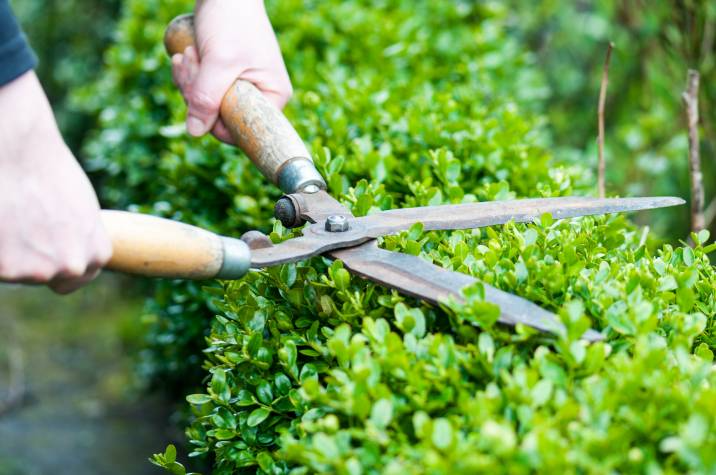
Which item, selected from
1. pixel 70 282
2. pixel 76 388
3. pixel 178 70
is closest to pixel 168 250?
pixel 70 282

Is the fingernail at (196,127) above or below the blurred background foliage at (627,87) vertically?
above

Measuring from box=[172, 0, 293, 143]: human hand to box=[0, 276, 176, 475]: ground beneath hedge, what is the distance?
8.14 ft

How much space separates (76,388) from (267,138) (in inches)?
136

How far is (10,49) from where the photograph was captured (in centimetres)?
158

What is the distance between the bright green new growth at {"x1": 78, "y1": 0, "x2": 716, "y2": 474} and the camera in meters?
1.41

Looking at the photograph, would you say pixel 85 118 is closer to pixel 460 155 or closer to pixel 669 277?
pixel 460 155

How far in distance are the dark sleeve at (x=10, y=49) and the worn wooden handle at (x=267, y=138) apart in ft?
2.87

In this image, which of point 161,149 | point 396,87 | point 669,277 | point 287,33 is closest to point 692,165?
point 669,277

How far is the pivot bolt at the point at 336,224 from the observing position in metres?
2.03

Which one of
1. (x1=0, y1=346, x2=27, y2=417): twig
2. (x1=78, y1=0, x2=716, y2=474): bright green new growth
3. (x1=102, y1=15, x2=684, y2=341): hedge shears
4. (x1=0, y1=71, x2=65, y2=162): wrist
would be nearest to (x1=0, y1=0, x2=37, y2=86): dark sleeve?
(x1=0, y1=71, x2=65, y2=162): wrist

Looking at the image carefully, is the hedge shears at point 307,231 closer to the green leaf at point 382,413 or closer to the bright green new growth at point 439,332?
the bright green new growth at point 439,332

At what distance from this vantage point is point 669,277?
1866mm

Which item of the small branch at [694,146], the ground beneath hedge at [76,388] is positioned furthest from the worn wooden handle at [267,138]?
the ground beneath hedge at [76,388]

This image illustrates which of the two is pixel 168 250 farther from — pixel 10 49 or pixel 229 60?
pixel 229 60
